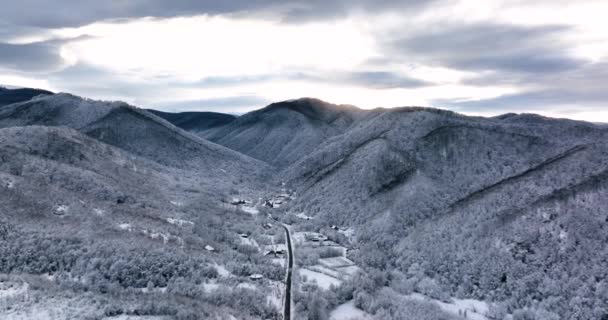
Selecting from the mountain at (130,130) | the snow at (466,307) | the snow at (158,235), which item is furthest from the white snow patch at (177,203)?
the mountain at (130,130)

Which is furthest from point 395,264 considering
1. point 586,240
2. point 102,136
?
point 102,136

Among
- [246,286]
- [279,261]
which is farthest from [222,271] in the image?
[279,261]

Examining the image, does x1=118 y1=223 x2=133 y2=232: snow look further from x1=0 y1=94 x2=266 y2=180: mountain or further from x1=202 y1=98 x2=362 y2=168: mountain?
x1=202 y1=98 x2=362 y2=168: mountain

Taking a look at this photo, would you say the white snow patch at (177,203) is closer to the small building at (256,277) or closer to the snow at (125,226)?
the snow at (125,226)

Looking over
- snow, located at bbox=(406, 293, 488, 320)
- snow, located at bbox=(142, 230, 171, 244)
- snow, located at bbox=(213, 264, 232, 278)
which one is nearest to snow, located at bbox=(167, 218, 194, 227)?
snow, located at bbox=(142, 230, 171, 244)

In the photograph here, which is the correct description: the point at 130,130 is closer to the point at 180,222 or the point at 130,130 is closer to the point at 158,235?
the point at 180,222

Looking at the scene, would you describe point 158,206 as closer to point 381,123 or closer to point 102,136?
point 381,123
